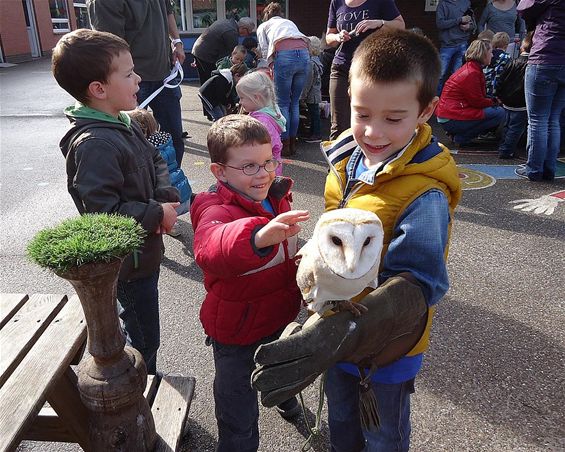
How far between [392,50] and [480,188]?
13.8 feet

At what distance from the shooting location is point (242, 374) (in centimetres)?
174

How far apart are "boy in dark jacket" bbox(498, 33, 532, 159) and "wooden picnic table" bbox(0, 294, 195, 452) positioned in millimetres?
5377

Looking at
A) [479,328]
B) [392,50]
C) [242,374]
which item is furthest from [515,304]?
[392,50]

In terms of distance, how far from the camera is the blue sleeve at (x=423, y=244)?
1.27m

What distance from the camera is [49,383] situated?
160 cm

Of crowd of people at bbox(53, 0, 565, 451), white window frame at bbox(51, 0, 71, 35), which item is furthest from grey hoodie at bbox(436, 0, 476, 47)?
white window frame at bbox(51, 0, 71, 35)

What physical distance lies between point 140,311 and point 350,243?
1431mm

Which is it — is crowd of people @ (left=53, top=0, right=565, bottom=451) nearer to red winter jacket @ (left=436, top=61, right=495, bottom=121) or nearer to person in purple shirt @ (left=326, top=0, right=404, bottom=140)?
person in purple shirt @ (left=326, top=0, right=404, bottom=140)

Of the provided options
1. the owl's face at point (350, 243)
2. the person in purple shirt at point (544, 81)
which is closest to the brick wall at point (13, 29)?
the person in purple shirt at point (544, 81)

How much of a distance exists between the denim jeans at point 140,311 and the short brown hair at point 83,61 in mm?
825

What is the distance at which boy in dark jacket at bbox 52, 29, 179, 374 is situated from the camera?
1.89 m

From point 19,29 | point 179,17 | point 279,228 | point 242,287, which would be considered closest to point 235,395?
point 242,287

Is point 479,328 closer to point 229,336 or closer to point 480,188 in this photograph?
point 229,336

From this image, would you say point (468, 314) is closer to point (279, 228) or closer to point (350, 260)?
point (279, 228)
